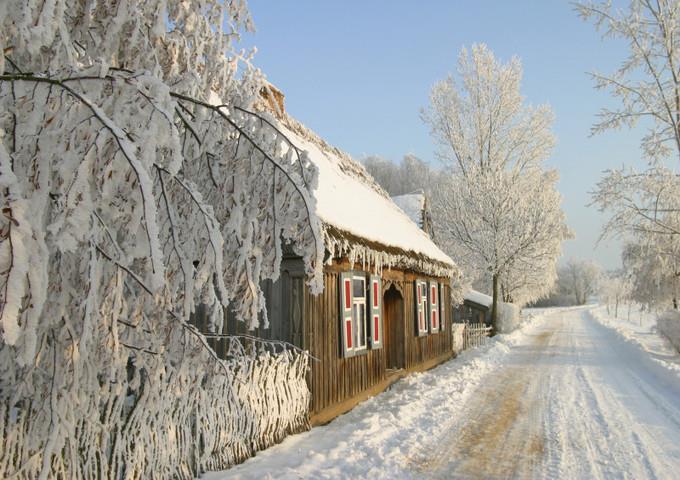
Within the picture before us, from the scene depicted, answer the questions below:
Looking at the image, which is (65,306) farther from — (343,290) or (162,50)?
(343,290)

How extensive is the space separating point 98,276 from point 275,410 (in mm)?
4445

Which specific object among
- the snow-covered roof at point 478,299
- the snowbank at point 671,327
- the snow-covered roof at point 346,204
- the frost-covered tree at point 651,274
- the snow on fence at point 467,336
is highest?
the snow-covered roof at point 346,204

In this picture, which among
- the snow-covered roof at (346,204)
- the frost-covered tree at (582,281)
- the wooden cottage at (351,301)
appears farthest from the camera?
the frost-covered tree at (582,281)

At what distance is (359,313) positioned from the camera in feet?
30.6

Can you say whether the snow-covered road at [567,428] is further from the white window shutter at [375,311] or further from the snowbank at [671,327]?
the snowbank at [671,327]

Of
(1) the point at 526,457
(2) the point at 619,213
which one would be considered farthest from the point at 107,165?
(2) the point at 619,213

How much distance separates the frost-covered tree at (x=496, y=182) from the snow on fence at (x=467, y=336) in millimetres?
3591

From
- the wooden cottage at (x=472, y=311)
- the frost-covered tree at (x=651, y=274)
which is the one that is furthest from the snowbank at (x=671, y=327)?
the wooden cottage at (x=472, y=311)

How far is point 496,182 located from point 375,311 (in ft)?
62.6

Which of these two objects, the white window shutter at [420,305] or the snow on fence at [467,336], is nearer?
the white window shutter at [420,305]

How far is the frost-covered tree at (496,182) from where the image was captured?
25.5 metres

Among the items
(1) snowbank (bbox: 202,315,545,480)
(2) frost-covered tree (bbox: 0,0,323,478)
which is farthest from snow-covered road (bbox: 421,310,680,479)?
(2) frost-covered tree (bbox: 0,0,323,478)

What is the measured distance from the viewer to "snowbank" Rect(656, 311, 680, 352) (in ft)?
52.0

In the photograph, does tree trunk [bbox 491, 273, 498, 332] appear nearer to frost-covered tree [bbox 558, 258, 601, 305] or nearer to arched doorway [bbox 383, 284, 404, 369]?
arched doorway [bbox 383, 284, 404, 369]
